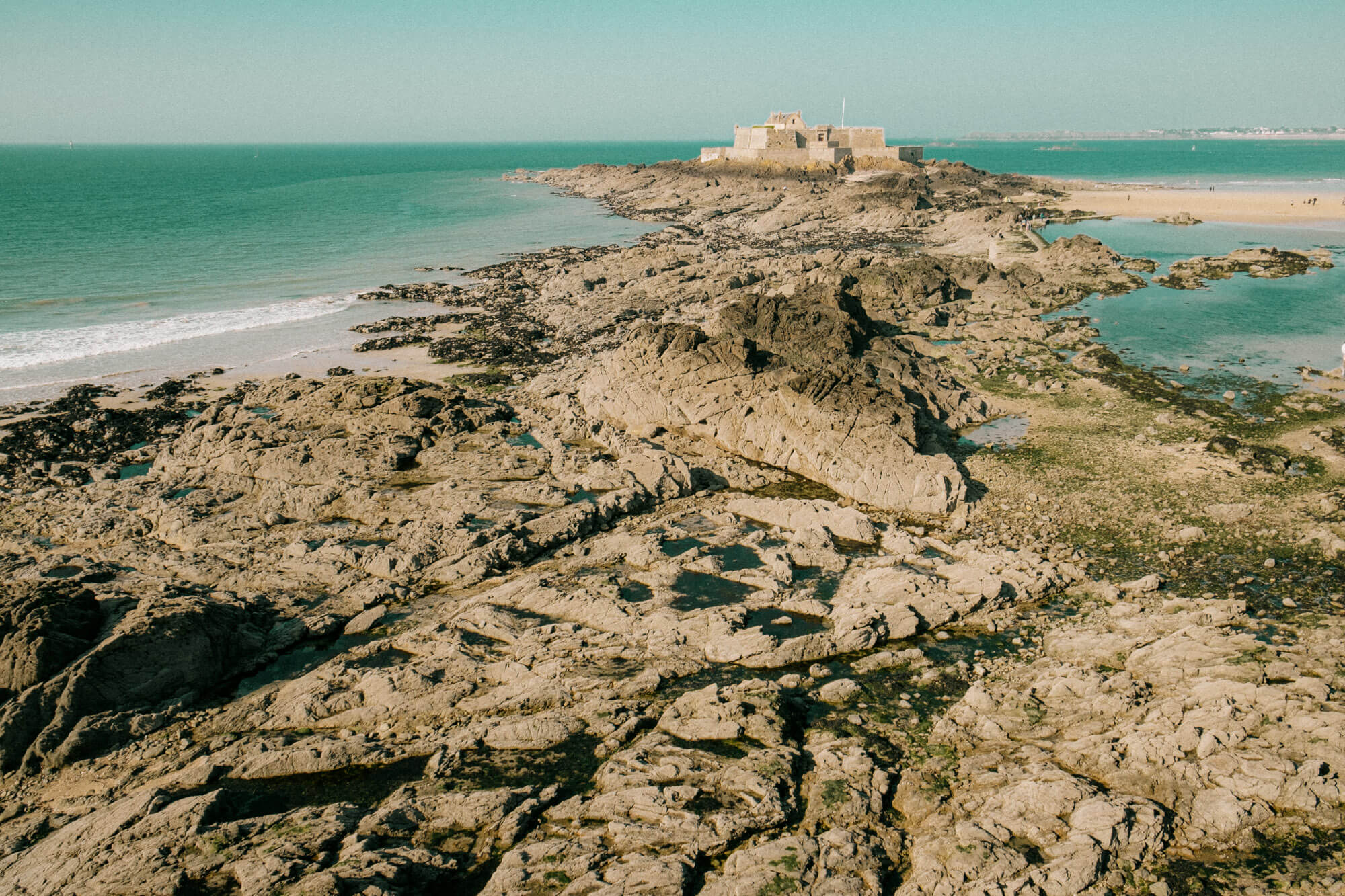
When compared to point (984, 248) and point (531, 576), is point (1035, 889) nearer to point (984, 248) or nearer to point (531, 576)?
point (531, 576)

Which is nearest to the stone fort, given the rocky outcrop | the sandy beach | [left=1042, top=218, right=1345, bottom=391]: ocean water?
the sandy beach

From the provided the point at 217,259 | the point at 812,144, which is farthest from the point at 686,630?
the point at 812,144

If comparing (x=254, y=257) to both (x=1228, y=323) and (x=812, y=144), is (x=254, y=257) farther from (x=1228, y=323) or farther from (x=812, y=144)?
(x=812, y=144)

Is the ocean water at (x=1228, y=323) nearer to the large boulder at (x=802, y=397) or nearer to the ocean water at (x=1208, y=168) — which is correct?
the large boulder at (x=802, y=397)

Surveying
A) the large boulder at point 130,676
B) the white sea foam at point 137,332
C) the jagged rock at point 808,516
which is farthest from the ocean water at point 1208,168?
the large boulder at point 130,676

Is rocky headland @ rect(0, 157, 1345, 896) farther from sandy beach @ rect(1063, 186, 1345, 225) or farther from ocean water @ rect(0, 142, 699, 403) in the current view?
sandy beach @ rect(1063, 186, 1345, 225)

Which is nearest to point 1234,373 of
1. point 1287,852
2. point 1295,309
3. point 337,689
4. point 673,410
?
point 1295,309
